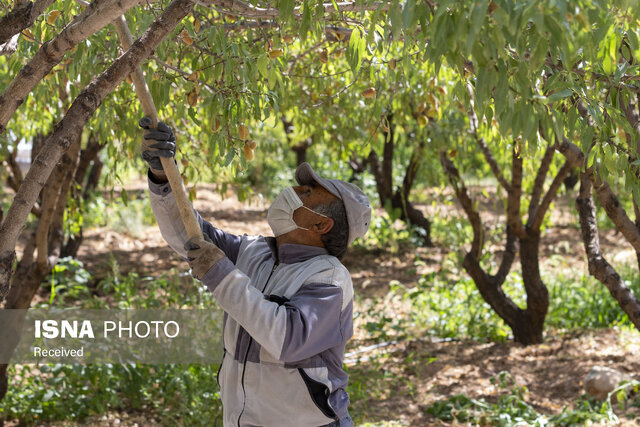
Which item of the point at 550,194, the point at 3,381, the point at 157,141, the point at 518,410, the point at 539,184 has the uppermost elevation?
the point at 539,184

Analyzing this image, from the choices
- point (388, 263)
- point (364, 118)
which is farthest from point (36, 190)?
point (388, 263)

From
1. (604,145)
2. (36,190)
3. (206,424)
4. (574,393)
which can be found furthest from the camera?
(574,393)

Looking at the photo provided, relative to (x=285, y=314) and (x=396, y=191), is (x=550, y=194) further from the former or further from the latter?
(x=396, y=191)

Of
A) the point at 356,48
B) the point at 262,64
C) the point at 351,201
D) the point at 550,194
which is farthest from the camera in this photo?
the point at 550,194

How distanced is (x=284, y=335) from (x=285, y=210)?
49cm

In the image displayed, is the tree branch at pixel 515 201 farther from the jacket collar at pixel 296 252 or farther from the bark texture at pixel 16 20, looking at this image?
the bark texture at pixel 16 20

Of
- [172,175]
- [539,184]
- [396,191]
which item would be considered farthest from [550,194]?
[396,191]

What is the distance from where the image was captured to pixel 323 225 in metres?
2.26

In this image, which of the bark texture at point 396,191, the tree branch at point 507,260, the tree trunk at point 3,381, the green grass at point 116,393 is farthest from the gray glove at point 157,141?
the bark texture at point 396,191

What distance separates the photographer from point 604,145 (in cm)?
220

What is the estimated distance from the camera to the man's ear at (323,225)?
2.25 metres

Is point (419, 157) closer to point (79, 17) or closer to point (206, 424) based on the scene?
point (206, 424)

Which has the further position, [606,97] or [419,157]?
[419,157]

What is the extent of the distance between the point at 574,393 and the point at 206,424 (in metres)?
2.47
